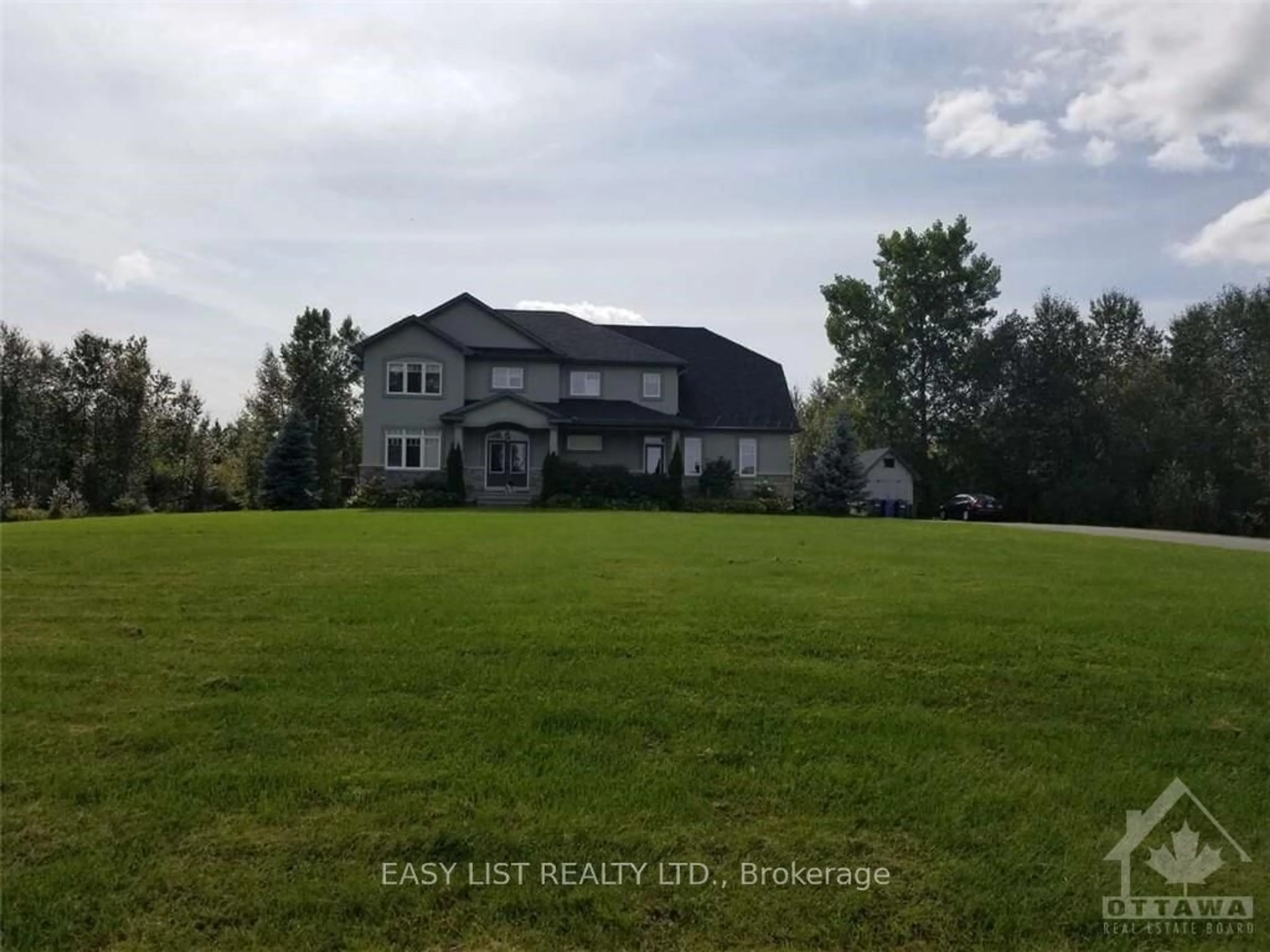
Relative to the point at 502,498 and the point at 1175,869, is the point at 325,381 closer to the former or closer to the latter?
the point at 502,498

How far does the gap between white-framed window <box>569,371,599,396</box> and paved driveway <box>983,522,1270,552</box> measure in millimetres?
17422

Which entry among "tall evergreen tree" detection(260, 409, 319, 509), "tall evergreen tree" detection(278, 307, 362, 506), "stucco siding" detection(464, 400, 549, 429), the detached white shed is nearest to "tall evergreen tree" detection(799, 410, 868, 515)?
the detached white shed

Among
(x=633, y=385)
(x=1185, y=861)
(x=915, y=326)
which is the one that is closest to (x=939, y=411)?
(x=915, y=326)

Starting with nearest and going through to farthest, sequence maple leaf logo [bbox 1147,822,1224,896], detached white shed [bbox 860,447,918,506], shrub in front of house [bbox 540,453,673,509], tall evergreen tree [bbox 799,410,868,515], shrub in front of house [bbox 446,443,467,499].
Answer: maple leaf logo [bbox 1147,822,1224,896], shrub in front of house [bbox 446,443,467,499], shrub in front of house [bbox 540,453,673,509], tall evergreen tree [bbox 799,410,868,515], detached white shed [bbox 860,447,918,506]

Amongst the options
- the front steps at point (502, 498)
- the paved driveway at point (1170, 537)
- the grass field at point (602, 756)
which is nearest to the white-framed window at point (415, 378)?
the front steps at point (502, 498)

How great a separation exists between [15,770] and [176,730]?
2.62 ft

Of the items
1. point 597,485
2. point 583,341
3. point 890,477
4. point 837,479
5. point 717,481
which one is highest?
point 583,341

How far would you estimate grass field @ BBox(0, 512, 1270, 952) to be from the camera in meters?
4.00

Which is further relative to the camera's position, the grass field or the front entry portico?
the front entry portico

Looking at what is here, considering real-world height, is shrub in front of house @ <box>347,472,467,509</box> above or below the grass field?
above

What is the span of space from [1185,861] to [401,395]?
34.4 metres

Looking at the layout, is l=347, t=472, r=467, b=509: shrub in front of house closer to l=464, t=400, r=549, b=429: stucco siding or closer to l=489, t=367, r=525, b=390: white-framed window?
l=464, t=400, r=549, b=429: stucco siding

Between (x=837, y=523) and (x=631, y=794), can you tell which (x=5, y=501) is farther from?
(x=631, y=794)

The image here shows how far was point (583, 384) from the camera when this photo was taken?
39.0m
